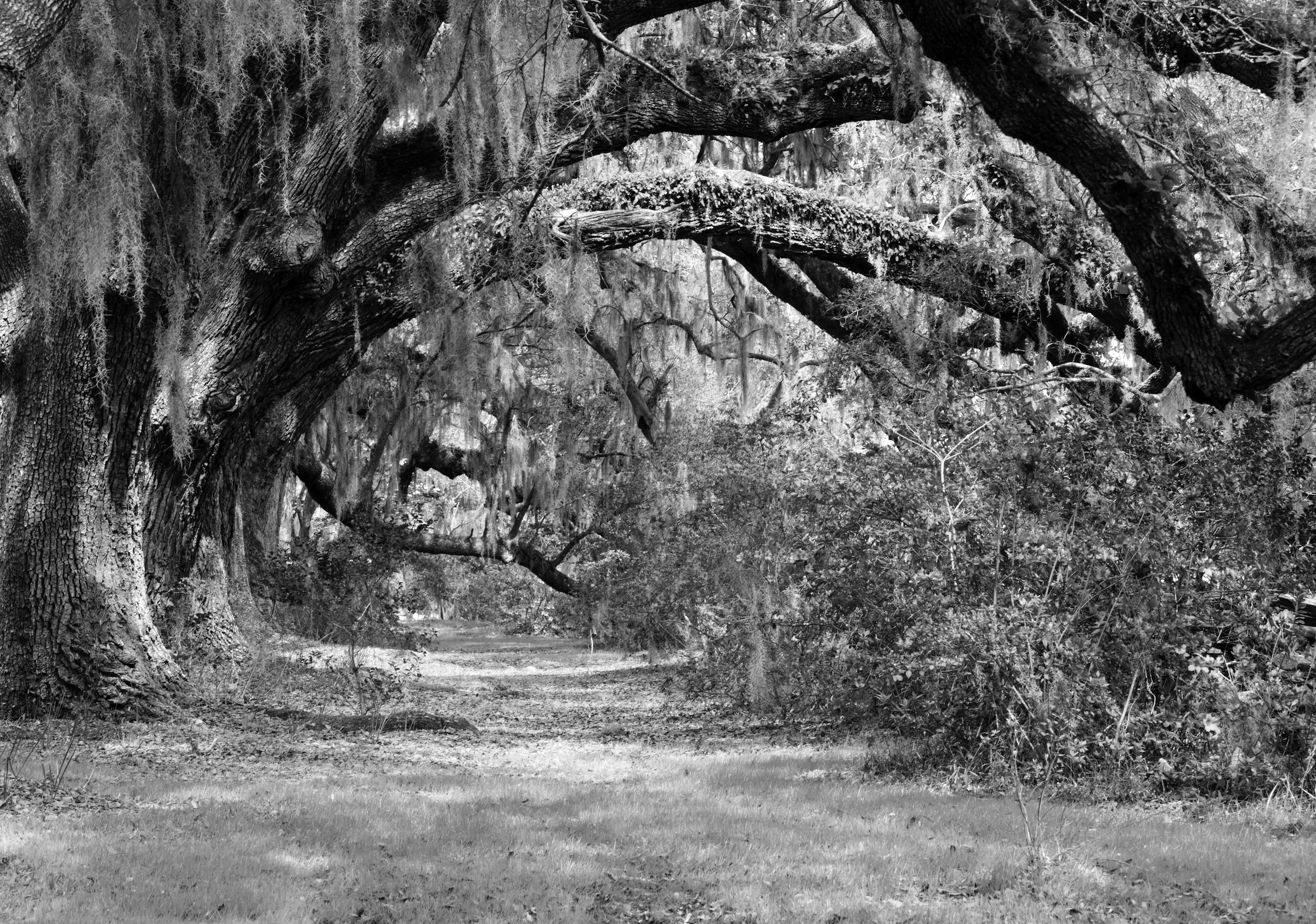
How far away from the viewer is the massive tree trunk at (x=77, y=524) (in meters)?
7.45

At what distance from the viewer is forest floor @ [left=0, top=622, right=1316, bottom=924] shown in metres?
4.04

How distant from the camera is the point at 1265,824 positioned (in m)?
5.34

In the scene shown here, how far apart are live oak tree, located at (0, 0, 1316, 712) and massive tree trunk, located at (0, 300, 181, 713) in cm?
2

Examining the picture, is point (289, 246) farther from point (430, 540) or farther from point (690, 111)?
point (430, 540)

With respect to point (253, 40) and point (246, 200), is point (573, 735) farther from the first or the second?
point (253, 40)

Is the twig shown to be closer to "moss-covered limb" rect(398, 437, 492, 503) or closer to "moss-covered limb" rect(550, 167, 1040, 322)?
"moss-covered limb" rect(550, 167, 1040, 322)

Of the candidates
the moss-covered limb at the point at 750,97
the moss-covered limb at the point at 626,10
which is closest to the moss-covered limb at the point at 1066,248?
the moss-covered limb at the point at 750,97

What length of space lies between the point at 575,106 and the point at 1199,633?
4.96m

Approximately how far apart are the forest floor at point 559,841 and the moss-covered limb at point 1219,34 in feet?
11.2

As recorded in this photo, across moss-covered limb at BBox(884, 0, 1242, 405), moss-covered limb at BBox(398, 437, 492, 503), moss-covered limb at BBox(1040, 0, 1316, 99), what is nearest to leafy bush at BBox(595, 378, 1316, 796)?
moss-covered limb at BBox(1040, 0, 1316, 99)

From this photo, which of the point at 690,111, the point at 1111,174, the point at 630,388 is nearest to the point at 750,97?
the point at 690,111

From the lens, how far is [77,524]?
7.61 meters

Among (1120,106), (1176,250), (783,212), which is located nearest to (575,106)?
(783,212)

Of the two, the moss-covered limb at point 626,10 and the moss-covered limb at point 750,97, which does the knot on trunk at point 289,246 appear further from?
the moss-covered limb at point 626,10
